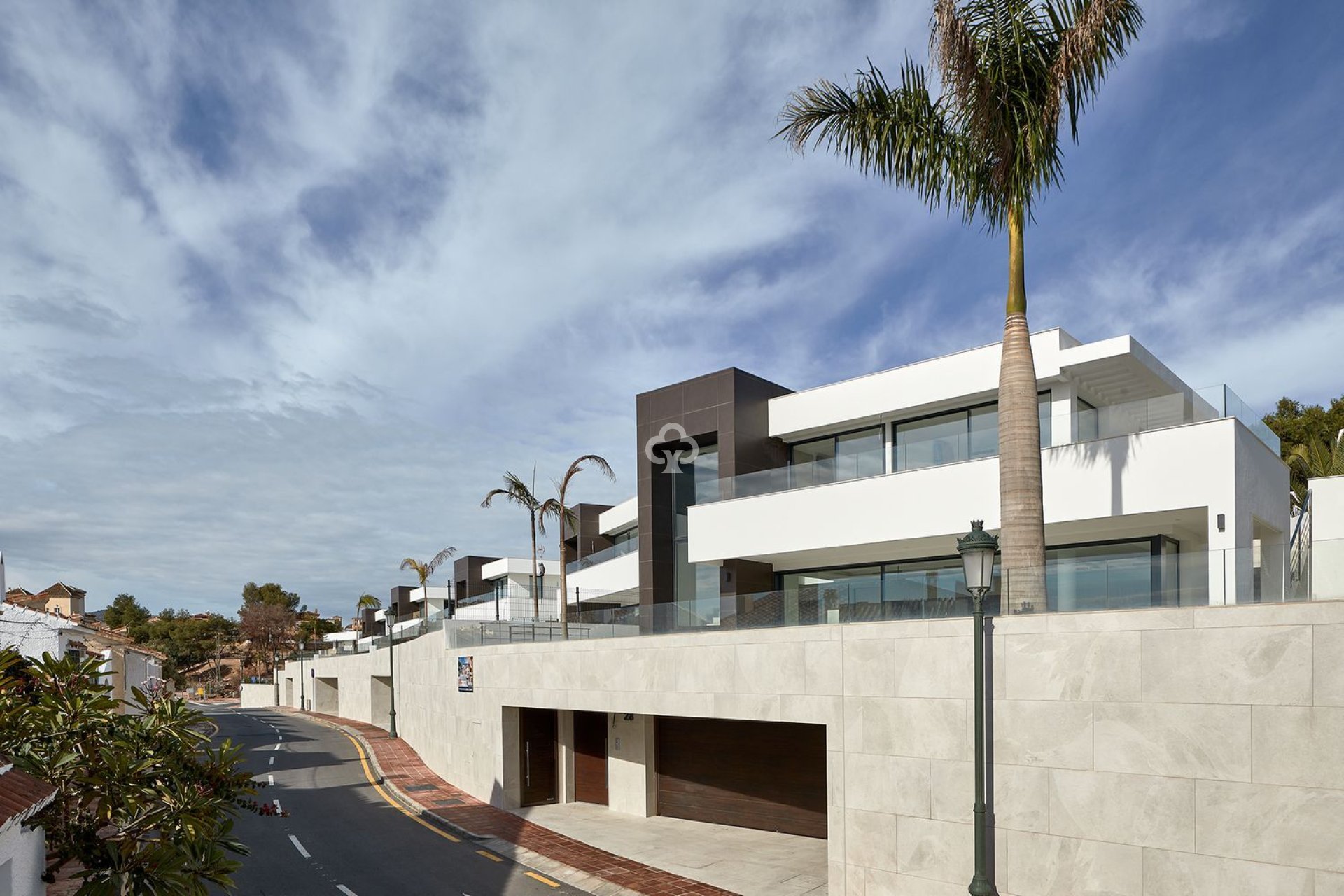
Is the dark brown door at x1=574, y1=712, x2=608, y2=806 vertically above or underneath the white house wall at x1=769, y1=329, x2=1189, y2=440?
underneath

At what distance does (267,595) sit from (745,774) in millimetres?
103291

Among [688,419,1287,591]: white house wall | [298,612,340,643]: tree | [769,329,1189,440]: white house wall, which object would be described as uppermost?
[769,329,1189,440]: white house wall

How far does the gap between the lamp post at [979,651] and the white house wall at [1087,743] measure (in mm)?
839

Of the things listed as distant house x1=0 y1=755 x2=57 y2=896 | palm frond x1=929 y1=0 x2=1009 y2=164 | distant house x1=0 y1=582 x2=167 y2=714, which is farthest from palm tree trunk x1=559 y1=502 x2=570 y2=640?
palm frond x1=929 y1=0 x2=1009 y2=164

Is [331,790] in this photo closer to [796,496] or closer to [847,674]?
[796,496]

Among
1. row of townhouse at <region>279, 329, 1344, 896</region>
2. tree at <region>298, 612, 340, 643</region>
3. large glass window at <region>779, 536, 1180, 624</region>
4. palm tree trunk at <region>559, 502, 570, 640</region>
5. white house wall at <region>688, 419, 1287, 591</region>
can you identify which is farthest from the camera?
tree at <region>298, 612, 340, 643</region>

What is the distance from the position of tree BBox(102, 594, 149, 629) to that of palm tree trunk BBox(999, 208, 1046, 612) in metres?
107

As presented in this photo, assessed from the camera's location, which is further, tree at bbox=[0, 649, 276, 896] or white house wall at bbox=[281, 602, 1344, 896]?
white house wall at bbox=[281, 602, 1344, 896]

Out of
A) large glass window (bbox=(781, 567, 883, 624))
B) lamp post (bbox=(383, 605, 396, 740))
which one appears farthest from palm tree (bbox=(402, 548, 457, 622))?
large glass window (bbox=(781, 567, 883, 624))

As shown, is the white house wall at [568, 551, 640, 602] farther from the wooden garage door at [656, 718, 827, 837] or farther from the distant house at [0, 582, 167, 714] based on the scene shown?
the distant house at [0, 582, 167, 714]

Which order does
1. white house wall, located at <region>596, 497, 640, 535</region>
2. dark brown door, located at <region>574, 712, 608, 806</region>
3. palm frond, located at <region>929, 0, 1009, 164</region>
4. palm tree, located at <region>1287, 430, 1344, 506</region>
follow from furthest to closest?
white house wall, located at <region>596, 497, 640, 535</region> → palm tree, located at <region>1287, 430, 1344, 506</region> → dark brown door, located at <region>574, 712, 608, 806</region> → palm frond, located at <region>929, 0, 1009, 164</region>

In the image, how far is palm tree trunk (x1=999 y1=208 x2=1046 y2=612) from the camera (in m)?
13.9

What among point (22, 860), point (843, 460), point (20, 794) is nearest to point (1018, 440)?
point (843, 460)

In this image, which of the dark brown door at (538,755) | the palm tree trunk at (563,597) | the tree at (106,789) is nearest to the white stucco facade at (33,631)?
the palm tree trunk at (563,597)
